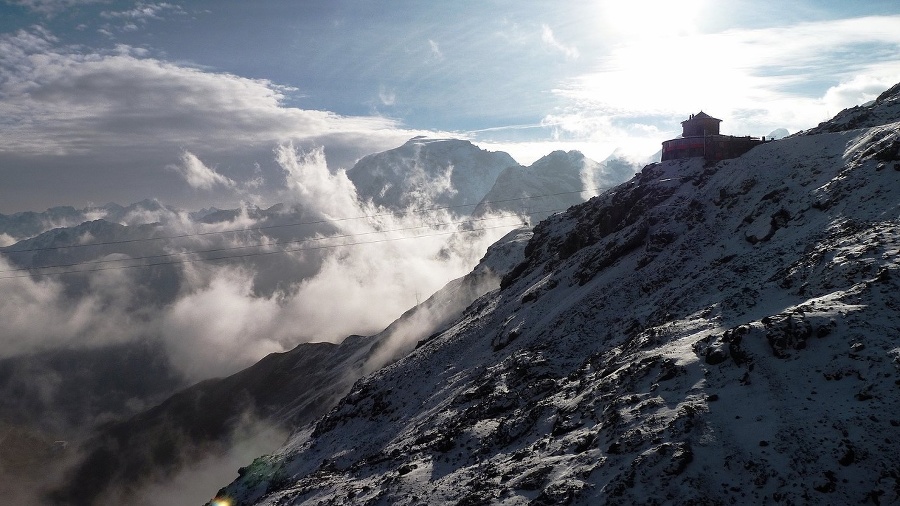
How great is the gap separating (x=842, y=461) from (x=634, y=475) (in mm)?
6393

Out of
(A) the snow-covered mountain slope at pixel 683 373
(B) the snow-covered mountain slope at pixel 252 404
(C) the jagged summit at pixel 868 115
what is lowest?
(B) the snow-covered mountain slope at pixel 252 404

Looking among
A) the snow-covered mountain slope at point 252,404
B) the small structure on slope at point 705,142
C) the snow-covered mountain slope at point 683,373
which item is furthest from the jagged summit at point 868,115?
the snow-covered mountain slope at point 252,404

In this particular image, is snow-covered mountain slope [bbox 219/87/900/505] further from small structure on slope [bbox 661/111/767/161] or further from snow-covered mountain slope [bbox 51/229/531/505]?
snow-covered mountain slope [bbox 51/229/531/505]

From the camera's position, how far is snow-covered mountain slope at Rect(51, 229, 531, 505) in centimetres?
11962

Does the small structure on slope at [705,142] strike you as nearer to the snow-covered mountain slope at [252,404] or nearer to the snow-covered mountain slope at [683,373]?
the snow-covered mountain slope at [683,373]

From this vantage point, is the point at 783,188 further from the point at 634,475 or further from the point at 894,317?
the point at 634,475

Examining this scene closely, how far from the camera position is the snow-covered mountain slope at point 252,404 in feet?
392

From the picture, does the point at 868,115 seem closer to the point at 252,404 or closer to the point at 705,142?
the point at 705,142

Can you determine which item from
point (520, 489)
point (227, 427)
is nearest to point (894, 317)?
point (520, 489)

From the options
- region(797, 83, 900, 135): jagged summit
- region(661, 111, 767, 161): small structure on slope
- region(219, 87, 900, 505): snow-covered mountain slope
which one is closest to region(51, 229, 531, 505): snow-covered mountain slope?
region(661, 111, 767, 161): small structure on slope

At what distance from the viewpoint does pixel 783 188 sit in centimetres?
3928

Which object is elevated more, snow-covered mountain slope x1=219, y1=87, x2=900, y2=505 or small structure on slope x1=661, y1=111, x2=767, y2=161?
small structure on slope x1=661, y1=111, x2=767, y2=161

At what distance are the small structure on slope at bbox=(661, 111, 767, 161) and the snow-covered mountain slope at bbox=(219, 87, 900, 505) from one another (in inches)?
125

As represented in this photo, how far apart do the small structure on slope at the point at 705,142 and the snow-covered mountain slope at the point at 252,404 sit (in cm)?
6089
